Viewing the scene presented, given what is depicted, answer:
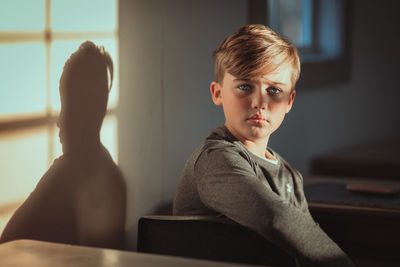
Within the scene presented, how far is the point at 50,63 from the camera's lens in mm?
1713

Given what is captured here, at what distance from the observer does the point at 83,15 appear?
5.99 feet

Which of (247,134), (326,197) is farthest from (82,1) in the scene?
(326,197)

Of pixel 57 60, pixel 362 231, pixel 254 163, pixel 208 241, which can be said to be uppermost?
pixel 57 60

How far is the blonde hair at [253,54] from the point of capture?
66.2 inches

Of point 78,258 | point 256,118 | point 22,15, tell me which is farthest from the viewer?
point 256,118

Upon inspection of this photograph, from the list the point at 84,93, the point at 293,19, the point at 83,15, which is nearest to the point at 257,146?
the point at 84,93

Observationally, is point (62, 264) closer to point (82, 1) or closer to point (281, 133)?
point (82, 1)

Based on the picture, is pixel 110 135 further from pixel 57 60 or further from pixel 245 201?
pixel 245 201

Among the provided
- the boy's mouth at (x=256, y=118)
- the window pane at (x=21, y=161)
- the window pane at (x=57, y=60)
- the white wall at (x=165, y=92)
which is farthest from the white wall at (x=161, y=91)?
the boy's mouth at (x=256, y=118)

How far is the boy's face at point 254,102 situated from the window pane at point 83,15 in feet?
1.32

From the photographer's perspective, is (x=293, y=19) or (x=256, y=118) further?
(x=293, y=19)

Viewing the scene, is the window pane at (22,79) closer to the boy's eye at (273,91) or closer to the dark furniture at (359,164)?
the boy's eye at (273,91)

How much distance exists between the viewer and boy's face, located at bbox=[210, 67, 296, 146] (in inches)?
66.8

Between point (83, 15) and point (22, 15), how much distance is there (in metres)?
0.25
